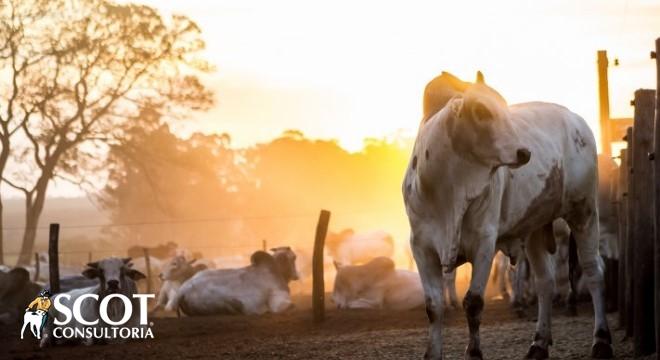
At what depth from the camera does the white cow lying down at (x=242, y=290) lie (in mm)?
20734

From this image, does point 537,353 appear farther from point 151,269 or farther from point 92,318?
point 151,269

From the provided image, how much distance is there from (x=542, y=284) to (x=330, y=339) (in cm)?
394

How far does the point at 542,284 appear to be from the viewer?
412 inches

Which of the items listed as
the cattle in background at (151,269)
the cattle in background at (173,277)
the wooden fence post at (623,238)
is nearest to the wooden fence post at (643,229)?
the wooden fence post at (623,238)

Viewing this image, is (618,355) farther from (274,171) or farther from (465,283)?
(274,171)

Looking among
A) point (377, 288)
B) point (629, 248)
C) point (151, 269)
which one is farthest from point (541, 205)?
point (151, 269)

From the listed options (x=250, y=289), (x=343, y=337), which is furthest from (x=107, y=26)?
(x=343, y=337)

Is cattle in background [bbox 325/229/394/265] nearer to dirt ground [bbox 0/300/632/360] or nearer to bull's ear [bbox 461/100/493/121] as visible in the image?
dirt ground [bbox 0/300/632/360]

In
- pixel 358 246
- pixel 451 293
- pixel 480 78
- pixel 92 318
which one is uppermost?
pixel 358 246

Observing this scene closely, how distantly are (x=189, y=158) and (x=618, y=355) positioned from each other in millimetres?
33360

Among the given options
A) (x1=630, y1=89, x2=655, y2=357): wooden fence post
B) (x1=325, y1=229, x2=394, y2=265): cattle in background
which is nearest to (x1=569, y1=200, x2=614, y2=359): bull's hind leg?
(x1=630, y1=89, x2=655, y2=357): wooden fence post

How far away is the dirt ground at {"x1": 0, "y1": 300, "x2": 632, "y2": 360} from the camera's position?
11398 mm

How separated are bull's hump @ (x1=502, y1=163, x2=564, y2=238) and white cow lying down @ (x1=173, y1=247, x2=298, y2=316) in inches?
438

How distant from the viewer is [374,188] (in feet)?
262
